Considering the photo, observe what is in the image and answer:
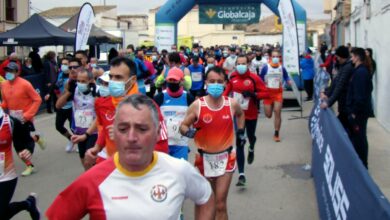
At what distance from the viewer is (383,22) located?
1329 cm

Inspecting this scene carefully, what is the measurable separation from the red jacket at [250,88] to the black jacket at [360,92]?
4.22 feet

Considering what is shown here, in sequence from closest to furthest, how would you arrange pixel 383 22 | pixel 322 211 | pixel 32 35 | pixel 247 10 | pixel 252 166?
pixel 322 211
pixel 252 166
pixel 383 22
pixel 32 35
pixel 247 10

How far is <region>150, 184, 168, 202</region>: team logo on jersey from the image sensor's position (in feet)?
8.62

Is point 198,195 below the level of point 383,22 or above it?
below

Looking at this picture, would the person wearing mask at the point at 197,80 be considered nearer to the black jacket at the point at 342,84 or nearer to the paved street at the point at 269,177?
the paved street at the point at 269,177

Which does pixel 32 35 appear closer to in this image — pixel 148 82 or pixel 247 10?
pixel 148 82

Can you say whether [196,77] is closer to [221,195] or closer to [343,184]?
[221,195]

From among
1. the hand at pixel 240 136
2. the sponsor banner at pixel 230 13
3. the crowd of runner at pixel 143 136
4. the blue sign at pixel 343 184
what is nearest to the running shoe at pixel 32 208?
the crowd of runner at pixel 143 136

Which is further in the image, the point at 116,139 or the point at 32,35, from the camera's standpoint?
the point at 32,35

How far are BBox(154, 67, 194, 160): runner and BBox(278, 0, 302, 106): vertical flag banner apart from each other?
23.7ft

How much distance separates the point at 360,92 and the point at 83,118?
408cm

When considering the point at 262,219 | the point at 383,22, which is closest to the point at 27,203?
the point at 262,219

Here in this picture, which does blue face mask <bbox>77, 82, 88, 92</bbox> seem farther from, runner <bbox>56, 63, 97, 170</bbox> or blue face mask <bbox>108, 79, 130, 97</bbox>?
blue face mask <bbox>108, 79, 130, 97</bbox>

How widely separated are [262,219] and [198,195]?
3861mm
